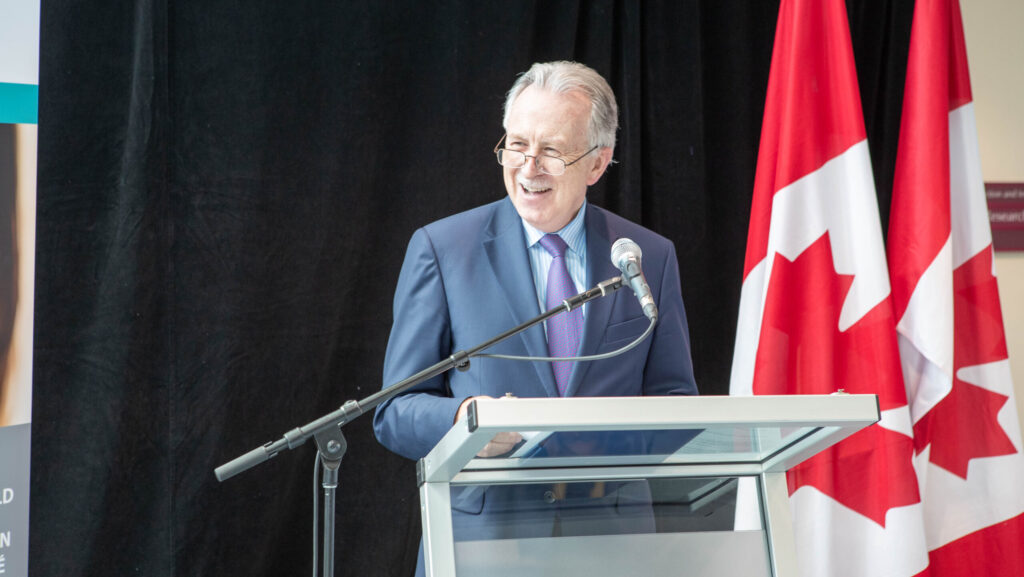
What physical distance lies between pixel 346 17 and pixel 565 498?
2.20 m

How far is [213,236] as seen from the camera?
293cm

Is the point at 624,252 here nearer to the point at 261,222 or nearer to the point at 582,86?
the point at 582,86

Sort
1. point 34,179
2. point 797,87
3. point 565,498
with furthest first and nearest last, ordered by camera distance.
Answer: point 797,87 → point 34,179 → point 565,498

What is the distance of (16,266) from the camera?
2.50m

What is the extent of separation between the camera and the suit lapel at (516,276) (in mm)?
1887

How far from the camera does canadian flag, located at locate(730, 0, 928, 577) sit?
2770 millimetres

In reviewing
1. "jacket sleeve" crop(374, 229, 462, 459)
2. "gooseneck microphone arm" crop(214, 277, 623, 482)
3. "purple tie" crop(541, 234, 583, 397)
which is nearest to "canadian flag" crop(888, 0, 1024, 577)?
"purple tie" crop(541, 234, 583, 397)

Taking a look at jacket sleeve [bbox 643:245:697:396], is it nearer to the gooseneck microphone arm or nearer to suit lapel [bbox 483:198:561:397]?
suit lapel [bbox 483:198:561:397]

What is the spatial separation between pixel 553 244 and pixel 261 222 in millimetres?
1262

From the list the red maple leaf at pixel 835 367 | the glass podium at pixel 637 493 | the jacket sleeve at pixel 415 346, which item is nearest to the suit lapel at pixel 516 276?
the jacket sleeve at pixel 415 346

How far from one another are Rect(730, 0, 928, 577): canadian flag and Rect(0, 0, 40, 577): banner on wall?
1.95 meters

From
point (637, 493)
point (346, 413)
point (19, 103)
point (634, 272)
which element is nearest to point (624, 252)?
point (634, 272)

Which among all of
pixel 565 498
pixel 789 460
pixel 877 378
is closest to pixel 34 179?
pixel 565 498

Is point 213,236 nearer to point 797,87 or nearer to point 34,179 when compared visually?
point 34,179
